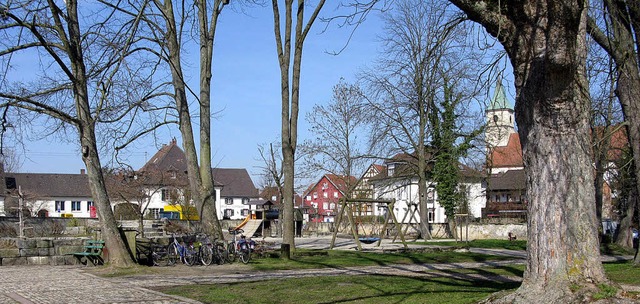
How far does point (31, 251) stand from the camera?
62.4 ft

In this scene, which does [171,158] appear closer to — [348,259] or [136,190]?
[136,190]

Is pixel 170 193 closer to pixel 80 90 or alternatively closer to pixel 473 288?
pixel 80 90

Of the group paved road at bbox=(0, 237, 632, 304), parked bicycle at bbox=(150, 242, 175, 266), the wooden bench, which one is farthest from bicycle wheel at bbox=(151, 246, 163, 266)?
the wooden bench

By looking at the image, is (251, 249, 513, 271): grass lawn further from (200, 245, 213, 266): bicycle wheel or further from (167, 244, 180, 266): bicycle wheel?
(167, 244, 180, 266): bicycle wheel

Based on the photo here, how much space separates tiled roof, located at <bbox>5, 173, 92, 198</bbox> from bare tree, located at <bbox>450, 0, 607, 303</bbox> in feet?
259

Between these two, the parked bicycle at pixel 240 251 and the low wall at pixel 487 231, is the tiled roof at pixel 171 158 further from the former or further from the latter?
the parked bicycle at pixel 240 251

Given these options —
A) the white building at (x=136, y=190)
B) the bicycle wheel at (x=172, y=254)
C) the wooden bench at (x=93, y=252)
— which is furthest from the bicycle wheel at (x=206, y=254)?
the white building at (x=136, y=190)

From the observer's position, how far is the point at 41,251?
62.6 feet

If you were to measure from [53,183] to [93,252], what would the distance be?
230 feet

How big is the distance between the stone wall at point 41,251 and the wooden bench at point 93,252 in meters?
0.44

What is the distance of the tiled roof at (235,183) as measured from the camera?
95.5 meters

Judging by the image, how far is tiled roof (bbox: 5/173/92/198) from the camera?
80750 mm

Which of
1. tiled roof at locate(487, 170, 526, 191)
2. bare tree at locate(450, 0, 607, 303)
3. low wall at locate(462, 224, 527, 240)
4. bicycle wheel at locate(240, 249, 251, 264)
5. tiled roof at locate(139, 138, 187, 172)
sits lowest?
low wall at locate(462, 224, 527, 240)

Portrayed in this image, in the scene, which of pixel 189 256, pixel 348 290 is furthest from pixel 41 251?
pixel 348 290
